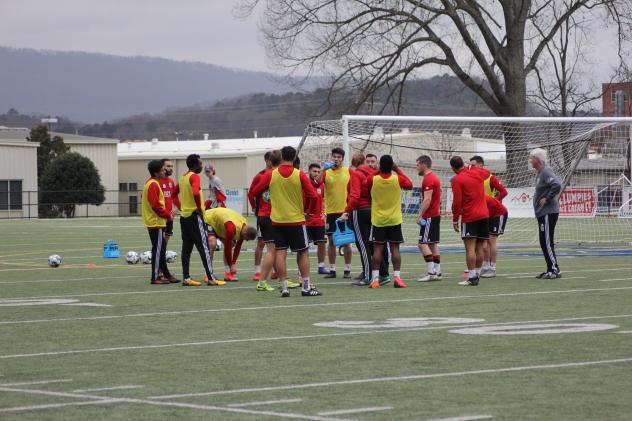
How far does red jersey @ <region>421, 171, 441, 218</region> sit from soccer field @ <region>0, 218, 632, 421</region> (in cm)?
Answer: 136

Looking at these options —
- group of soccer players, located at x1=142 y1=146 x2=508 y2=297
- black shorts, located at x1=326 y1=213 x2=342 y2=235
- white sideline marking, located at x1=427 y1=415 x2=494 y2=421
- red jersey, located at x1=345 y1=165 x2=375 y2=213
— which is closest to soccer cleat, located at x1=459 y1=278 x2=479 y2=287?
group of soccer players, located at x1=142 y1=146 x2=508 y2=297

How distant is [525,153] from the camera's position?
29875 mm

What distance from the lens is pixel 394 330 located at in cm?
1183

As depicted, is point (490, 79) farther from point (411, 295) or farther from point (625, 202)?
point (411, 295)

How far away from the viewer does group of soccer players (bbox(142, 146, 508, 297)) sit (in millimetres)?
15789

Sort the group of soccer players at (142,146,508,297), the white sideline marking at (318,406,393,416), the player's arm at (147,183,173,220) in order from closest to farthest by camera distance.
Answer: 1. the white sideline marking at (318,406,393,416)
2. the group of soccer players at (142,146,508,297)
3. the player's arm at (147,183,173,220)

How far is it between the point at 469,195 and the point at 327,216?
2.79 m

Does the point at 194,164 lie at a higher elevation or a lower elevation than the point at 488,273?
higher

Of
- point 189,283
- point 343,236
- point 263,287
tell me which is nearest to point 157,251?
point 189,283

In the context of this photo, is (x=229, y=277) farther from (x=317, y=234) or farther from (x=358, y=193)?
(x=358, y=193)

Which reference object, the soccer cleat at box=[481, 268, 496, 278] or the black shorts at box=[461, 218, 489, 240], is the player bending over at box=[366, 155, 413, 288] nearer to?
the black shorts at box=[461, 218, 489, 240]

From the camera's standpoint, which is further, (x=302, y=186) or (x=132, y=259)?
(x=132, y=259)

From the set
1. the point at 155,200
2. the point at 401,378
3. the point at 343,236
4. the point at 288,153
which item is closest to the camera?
the point at 401,378

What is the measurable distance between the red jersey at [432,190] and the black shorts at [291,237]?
2805 millimetres
